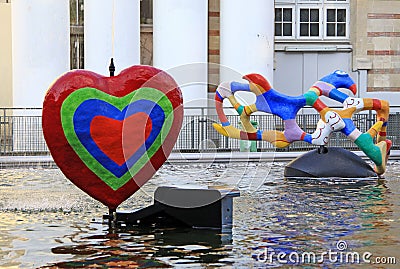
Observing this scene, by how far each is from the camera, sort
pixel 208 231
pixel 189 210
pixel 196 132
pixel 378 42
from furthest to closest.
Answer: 1. pixel 378 42
2. pixel 196 132
3. pixel 189 210
4. pixel 208 231

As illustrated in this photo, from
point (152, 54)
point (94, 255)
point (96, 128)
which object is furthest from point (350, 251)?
point (152, 54)

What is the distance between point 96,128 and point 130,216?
125cm

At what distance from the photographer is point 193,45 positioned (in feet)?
91.1

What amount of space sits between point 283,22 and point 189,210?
2347 cm

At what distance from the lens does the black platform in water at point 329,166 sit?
1795cm

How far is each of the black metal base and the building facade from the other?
44.0 ft

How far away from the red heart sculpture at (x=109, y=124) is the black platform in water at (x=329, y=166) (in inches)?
281

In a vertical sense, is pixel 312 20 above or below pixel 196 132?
above

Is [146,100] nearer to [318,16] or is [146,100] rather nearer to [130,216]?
[130,216]

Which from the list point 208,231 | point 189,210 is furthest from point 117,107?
point 208,231

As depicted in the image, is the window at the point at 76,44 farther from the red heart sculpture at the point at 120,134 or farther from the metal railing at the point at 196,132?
the red heart sculpture at the point at 120,134

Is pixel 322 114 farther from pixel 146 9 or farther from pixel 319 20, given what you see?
pixel 319 20

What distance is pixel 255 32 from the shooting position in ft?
91.7

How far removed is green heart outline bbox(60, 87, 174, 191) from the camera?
10.9 m
